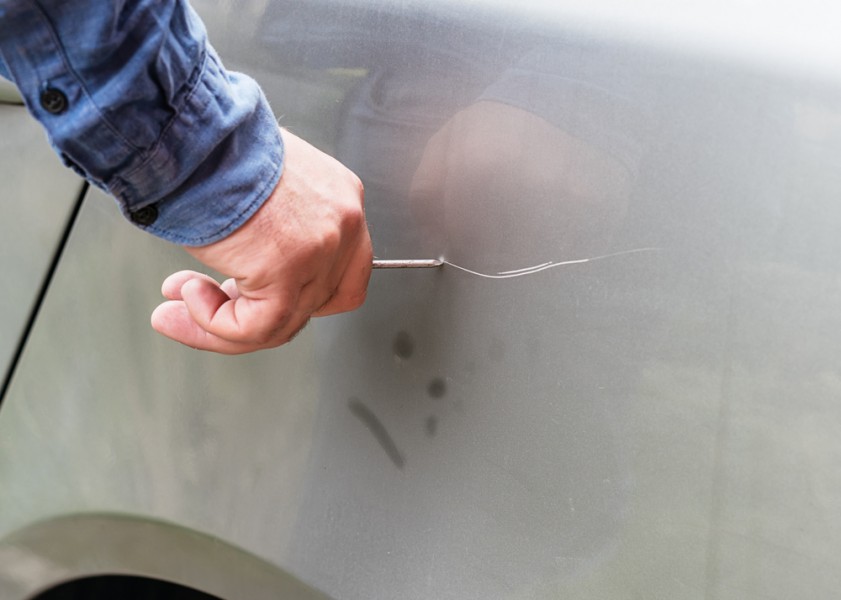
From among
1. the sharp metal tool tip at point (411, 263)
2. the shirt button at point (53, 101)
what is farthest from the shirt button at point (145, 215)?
the sharp metal tool tip at point (411, 263)

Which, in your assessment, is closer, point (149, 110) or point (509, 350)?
point (149, 110)

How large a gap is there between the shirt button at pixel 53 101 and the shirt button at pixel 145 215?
0.13 meters

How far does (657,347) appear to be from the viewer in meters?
0.86

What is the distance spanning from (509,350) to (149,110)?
1.58 feet

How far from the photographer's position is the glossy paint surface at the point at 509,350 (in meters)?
0.82

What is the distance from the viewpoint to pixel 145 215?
854 millimetres

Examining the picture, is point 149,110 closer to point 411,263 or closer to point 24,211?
point 411,263

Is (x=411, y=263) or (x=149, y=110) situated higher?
→ (x=149, y=110)

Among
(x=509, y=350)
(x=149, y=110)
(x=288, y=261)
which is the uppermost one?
(x=149, y=110)

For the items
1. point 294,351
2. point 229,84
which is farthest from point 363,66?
point 294,351

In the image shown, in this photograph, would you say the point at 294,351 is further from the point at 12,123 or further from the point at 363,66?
the point at 12,123

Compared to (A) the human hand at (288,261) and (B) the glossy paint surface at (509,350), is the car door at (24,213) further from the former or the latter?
(A) the human hand at (288,261)

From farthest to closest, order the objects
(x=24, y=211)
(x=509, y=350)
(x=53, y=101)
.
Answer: (x=24, y=211) → (x=509, y=350) → (x=53, y=101)

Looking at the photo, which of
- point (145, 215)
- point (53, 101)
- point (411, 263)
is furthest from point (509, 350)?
point (53, 101)
